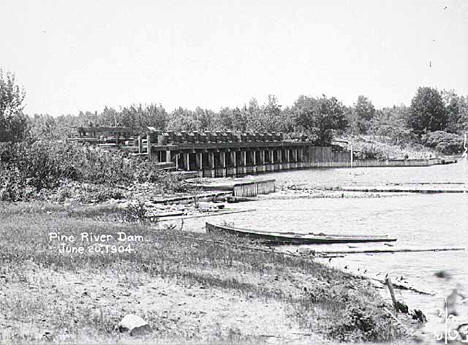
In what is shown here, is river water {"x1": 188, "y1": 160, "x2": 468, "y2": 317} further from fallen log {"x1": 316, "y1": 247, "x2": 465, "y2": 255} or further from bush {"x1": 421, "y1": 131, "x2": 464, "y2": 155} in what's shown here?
bush {"x1": 421, "y1": 131, "x2": 464, "y2": 155}

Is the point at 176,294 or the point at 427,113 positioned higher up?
the point at 427,113

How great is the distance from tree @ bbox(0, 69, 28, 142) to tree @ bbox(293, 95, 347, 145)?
245 ft

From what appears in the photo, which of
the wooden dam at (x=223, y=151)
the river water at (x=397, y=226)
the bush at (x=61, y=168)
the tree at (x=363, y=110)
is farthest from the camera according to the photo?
the tree at (x=363, y=110)

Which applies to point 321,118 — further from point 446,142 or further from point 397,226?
point 397,226

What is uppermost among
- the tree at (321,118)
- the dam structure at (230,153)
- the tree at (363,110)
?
the tree at (363,110)

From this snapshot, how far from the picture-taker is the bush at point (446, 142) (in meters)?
113

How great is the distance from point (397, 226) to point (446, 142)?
92.4 metres

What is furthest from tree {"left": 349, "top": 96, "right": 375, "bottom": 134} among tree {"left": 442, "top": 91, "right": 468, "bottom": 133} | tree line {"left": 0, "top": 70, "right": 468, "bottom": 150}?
tree {"left": 442, "top": 91, "right": 468, "bottom": 133}

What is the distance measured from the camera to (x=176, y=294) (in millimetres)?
12383

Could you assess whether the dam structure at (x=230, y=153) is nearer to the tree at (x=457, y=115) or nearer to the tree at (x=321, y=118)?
the tree at (x=321, y=118)

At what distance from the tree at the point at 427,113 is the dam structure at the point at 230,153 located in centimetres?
2945

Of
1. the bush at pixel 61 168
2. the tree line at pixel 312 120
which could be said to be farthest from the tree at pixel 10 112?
the tree line at pixel 312 120

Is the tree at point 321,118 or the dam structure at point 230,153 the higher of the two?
the tree at point 321,118

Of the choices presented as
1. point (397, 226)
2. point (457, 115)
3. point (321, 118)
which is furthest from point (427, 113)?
point (397, 226)
